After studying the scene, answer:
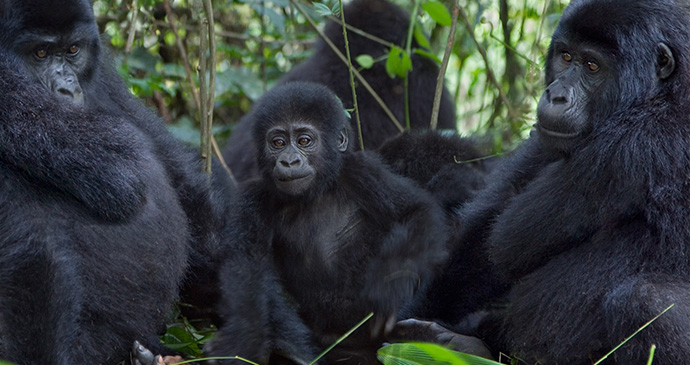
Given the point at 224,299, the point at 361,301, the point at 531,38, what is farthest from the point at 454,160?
the point at 531,38

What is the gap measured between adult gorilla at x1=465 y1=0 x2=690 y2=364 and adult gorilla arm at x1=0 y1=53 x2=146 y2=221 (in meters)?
1.36

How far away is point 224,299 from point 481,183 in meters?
1.49

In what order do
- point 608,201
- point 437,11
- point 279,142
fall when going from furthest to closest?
point 437,11
point 279,142
point 608,201

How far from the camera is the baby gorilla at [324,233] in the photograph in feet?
11.4

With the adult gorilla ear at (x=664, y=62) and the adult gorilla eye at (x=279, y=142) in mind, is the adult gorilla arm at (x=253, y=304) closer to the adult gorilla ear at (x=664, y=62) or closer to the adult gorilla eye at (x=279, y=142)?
the adult gorilla eye at (x=279, y=142)

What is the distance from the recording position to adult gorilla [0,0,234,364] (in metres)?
2.84

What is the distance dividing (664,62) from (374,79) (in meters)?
3.17

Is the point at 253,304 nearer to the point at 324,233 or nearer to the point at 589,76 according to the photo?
the point at 324,233

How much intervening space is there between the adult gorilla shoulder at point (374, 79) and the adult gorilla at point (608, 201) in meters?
2.68

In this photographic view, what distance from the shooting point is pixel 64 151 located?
2.99m

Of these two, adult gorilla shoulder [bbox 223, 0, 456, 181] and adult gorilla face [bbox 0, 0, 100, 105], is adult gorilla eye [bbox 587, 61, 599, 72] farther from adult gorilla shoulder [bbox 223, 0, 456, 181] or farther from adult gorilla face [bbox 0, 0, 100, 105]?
adult gorilla shoulder [bbox 223, 0, 456, 181]

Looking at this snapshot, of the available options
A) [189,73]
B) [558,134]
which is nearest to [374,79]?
[189,73]

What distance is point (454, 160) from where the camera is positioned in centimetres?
434

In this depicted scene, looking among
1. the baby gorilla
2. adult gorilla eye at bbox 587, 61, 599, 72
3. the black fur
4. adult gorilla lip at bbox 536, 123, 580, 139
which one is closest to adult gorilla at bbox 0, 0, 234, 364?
the baby gorilla
